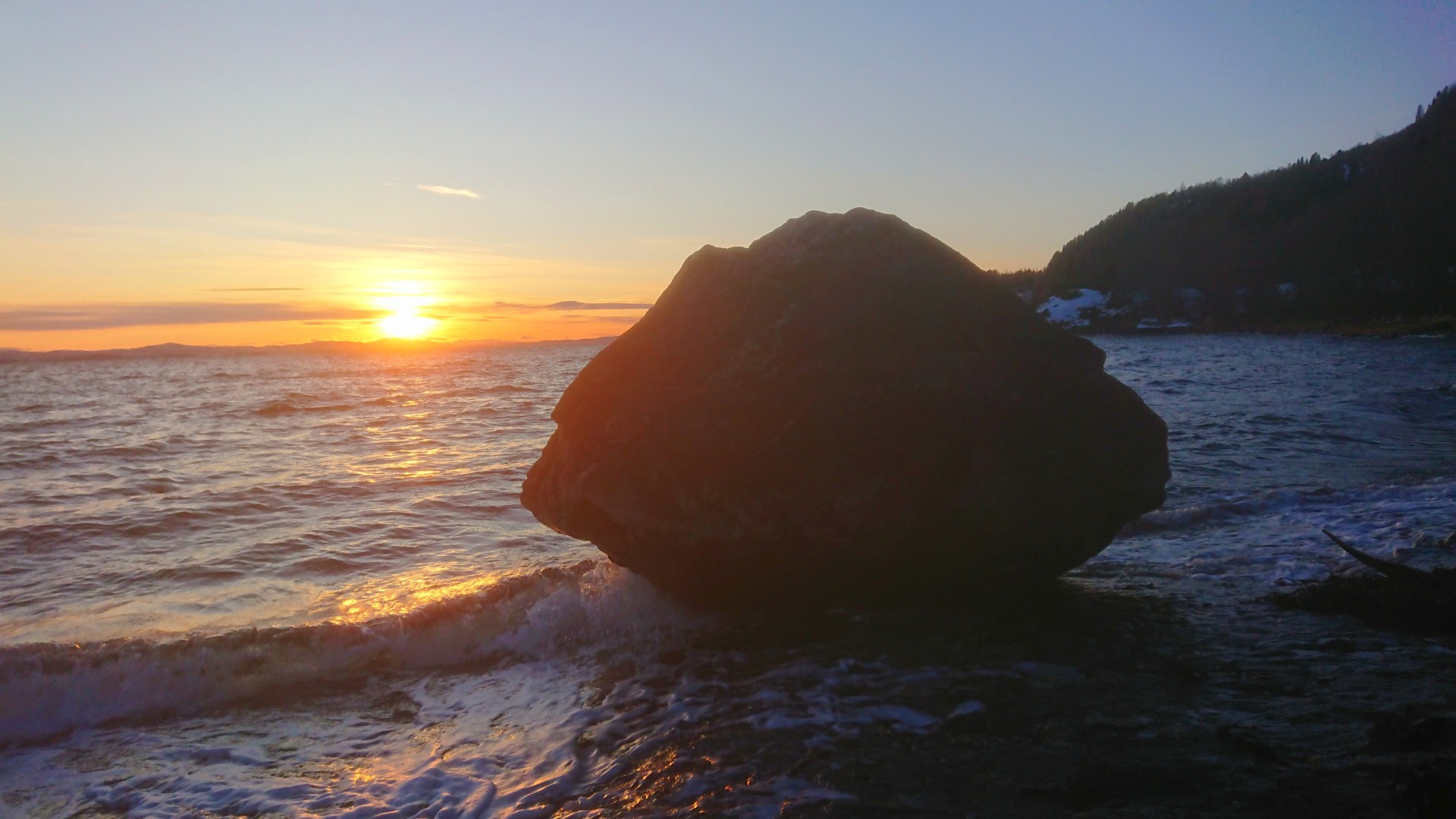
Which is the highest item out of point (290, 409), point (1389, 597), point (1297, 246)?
point (1297, 246)

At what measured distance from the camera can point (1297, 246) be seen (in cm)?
7662

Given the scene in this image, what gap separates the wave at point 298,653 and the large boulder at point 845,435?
572 mm

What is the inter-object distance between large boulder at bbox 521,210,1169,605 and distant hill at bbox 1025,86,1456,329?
6396 centimetres

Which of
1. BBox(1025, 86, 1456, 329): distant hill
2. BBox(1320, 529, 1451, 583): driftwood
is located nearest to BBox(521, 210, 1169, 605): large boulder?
BBox(1320, 529, 1451, 583): driftwood

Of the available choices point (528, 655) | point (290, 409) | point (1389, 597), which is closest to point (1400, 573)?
point (1389, 597)

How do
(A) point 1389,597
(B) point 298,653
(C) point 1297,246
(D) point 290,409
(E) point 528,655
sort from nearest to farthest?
(A) point 1389,597 < (B) point 298,653 < (E) point 528,655 < (D) point 290,409 < (C) point 1297,246

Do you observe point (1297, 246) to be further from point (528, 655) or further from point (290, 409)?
point (528, 655)

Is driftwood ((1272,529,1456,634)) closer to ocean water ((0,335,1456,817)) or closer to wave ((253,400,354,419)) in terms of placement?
ocean water ((0,335,1456,817))

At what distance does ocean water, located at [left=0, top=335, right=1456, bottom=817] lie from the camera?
4.42 metres

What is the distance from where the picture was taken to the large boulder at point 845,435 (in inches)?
242

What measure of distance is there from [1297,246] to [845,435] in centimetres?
8616

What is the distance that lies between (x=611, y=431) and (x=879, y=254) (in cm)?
238

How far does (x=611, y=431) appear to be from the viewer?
6461 mm

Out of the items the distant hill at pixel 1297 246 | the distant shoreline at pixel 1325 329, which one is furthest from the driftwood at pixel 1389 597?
the distant hill at pixel 1297 246
